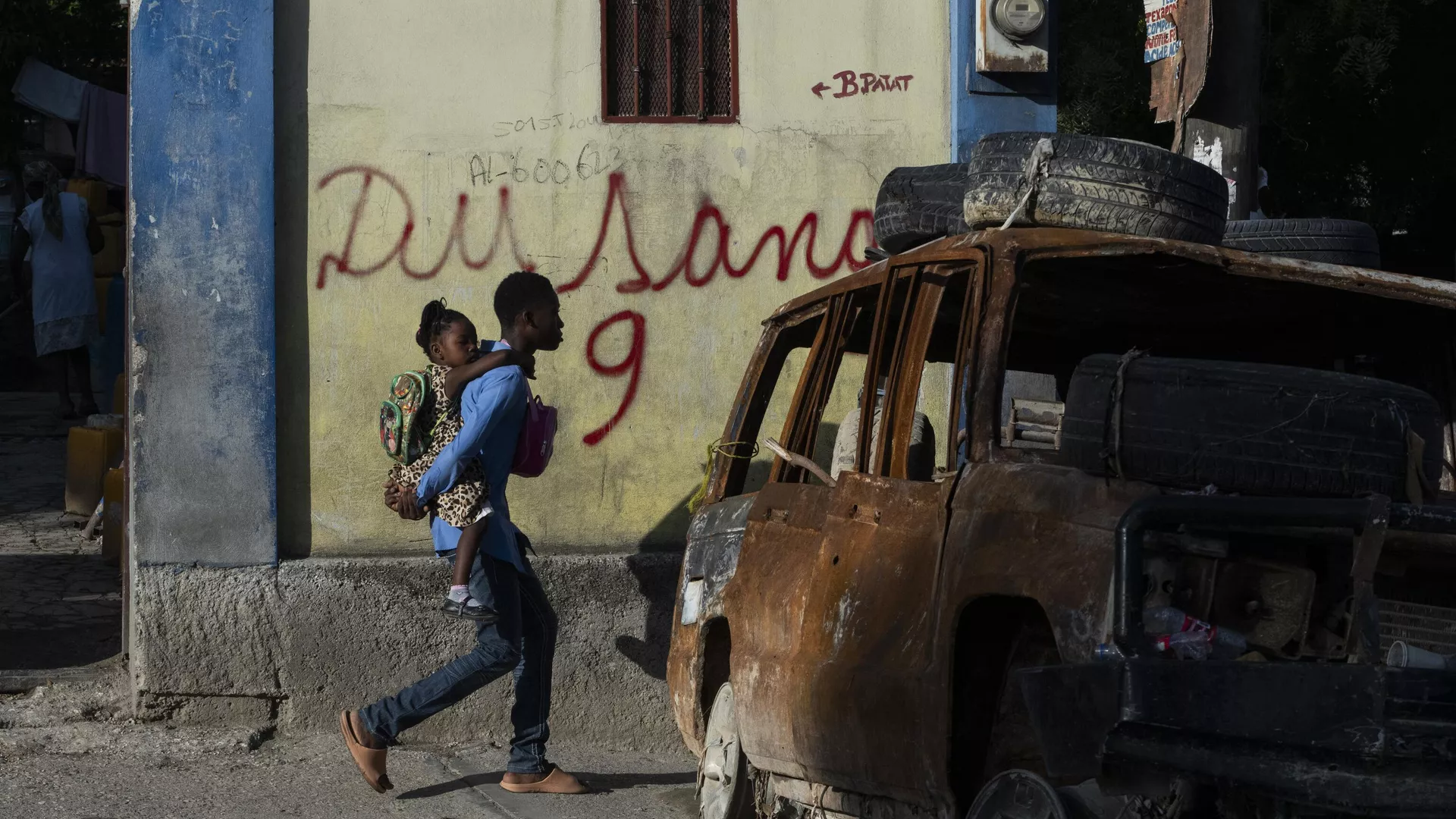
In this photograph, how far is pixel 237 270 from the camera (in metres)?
6.36

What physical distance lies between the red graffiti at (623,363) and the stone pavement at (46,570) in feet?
8.26

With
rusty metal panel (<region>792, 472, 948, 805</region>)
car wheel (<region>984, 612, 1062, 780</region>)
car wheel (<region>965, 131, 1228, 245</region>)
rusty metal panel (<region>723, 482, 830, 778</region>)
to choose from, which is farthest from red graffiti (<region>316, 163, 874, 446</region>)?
car wheel (<region>984, 612, 1062, 780</region>)

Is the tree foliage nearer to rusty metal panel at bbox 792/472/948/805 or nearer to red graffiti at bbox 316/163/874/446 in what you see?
red graffiti at bbox 316/163/874/446

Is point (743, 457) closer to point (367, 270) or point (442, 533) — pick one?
point (442, 533)

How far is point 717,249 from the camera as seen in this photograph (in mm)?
6824

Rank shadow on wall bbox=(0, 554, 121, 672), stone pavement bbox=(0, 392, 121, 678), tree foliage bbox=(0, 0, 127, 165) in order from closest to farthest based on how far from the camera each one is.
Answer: shadow on wall bbox=(0, 554, 121, 672) → stone pavement bbox=(0, 392, 121, 678) → tree foliage bbox=(0, 0, 127, 165)

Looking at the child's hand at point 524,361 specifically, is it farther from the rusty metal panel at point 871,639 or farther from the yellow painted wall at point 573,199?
the rusty metal panel at point 871,639

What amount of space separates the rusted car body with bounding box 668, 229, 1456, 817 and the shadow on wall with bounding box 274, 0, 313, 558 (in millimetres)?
1970

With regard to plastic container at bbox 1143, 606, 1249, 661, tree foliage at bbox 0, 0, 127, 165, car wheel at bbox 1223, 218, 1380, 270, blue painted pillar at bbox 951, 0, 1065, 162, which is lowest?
plastic container at bbox 1143, 606, 1249, 661

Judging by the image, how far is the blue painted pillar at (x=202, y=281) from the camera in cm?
629

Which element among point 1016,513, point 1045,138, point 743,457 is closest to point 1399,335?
point 1045,138

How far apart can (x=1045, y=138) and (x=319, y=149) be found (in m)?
3.38

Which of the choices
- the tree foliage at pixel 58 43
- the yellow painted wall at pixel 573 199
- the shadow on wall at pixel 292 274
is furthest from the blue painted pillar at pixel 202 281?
the tree foliage at pixel 58 43

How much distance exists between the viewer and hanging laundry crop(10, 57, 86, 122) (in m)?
13.9
